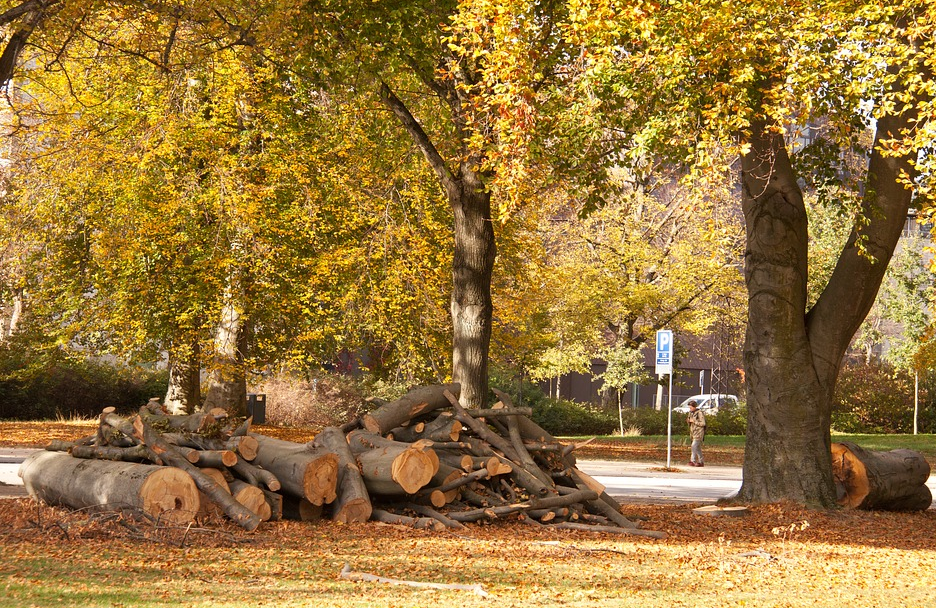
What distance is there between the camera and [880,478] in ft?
49.9

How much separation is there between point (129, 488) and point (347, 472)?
2.28 m

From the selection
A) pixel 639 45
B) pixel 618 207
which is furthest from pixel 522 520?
pixel 618 207

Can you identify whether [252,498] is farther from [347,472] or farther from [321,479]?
[347,472]

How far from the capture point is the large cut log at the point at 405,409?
12.6 metres

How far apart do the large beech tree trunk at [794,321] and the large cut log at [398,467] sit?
5.13 m

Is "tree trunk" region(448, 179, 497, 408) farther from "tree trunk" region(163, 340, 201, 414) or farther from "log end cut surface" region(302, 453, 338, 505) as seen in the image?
"tree trunk" region(163, 340, 201, 414)

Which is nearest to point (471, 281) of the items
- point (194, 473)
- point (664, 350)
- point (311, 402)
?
point (664, 350)

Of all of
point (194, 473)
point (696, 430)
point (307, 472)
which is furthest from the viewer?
point (696, 430)

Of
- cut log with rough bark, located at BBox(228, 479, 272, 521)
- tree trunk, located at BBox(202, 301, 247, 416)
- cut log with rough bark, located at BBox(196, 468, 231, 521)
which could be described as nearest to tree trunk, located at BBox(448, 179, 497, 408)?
cut log with rough bark, located at BBox(228, 479, 272, 521)

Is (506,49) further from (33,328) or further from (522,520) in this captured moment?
(33,328)

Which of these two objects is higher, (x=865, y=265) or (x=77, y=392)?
(x=865, y=265)

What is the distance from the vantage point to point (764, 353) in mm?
14539

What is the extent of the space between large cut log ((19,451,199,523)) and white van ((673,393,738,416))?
118ft

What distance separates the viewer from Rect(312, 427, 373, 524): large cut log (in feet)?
37.2
